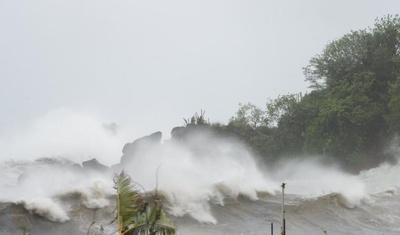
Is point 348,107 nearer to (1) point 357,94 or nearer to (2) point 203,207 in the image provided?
(1) point 357,94

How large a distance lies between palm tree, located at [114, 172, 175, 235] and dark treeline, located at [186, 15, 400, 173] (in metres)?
47.6

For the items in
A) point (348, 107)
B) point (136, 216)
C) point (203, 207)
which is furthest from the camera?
point (348, 107)

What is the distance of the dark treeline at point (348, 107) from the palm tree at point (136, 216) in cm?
4757

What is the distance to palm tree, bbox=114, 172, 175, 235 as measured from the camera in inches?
193

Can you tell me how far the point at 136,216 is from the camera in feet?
16.4

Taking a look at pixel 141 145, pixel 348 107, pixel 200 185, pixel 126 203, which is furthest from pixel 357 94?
pixel 126 203

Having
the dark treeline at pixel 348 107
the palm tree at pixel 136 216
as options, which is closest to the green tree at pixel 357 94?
the dark treeline at pixel 348 107

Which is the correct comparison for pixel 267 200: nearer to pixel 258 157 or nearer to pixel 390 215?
pixel 390 215

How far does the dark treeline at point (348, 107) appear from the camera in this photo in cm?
5281

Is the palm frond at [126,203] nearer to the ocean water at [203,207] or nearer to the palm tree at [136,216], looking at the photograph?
the palm tree at [136,216]

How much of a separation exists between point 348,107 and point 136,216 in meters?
50.2

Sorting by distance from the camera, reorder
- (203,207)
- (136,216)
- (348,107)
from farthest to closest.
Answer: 1. (348,107)
2. (203,207)
3. (136,216)

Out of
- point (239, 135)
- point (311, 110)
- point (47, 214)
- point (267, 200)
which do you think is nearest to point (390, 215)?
point (267, 200)

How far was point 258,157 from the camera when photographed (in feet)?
227
